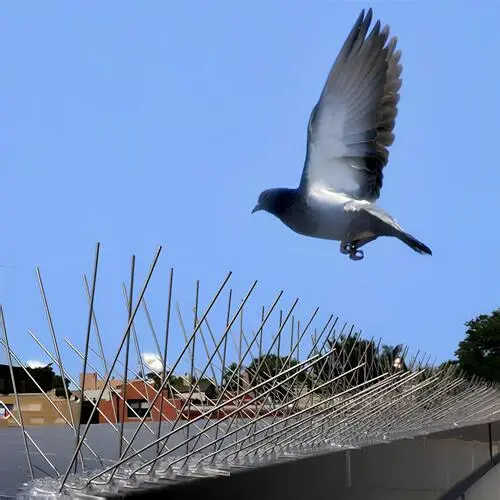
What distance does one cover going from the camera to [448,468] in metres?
2.86

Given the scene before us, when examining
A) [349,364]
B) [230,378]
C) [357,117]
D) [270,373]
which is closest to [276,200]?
[357,117]

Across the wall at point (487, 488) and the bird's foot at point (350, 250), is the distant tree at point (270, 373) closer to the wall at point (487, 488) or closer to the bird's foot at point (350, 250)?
the wall at point (487, 488)

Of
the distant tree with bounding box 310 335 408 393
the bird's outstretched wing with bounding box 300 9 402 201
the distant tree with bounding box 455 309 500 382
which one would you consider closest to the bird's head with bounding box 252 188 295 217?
the bird's outstretched wing with bounding box 300 9 402 201

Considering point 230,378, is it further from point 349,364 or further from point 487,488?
point 487,488

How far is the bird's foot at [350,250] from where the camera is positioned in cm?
494

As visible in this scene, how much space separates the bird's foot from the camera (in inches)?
195

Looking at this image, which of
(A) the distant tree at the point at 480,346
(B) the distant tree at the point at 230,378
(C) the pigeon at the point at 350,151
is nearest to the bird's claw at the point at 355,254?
(C) the pigeon at the point at 350,151

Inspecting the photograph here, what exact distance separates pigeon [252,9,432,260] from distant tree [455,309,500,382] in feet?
30.4

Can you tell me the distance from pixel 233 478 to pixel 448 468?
1.89m

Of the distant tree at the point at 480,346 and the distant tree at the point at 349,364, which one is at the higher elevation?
the distant tree at the point at 480,346

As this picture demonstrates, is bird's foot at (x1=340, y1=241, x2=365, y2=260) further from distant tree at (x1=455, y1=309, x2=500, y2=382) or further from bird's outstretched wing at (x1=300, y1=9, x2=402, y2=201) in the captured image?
distant tree at (x1=455, y1=309, x2=500, y2=382)

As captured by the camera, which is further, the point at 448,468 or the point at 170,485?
the point at 448,468

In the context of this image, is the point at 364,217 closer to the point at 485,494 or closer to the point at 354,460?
the point at 485,494

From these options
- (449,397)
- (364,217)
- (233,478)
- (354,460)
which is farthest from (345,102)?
(233,478)
